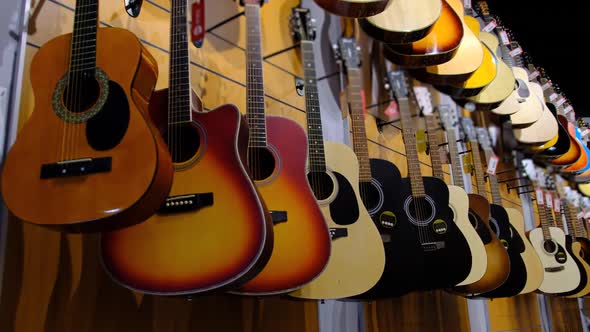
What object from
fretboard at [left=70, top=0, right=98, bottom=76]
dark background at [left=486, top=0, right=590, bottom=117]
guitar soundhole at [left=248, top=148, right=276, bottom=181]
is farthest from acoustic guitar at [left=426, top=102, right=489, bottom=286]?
dark background at [left=486, top=0, right=590, bottom=117]

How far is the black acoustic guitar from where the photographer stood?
167 cm

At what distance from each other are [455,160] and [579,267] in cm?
116

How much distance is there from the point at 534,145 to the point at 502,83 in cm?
86

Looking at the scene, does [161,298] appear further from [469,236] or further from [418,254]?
[469,236]

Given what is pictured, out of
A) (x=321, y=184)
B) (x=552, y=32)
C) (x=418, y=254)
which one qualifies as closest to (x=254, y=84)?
(x=321, y=184)

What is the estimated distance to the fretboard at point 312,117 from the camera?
62.4 inches

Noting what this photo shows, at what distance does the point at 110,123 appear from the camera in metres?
0.99

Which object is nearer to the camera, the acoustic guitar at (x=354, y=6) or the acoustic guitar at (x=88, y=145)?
the acoustic guitar at (x=88, y=145)

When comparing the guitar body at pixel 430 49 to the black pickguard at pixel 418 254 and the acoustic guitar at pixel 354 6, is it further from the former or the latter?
the black pickguard at pixel 418 254

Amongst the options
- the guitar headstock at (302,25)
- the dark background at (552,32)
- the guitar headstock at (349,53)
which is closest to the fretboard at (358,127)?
the guitar headstock at (349,53)

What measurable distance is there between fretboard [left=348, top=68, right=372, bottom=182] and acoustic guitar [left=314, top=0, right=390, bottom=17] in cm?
32

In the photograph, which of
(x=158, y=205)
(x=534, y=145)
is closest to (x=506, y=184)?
(x=534, y=145)

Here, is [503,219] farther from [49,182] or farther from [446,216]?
[49,182]

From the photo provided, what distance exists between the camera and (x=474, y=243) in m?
2.10
